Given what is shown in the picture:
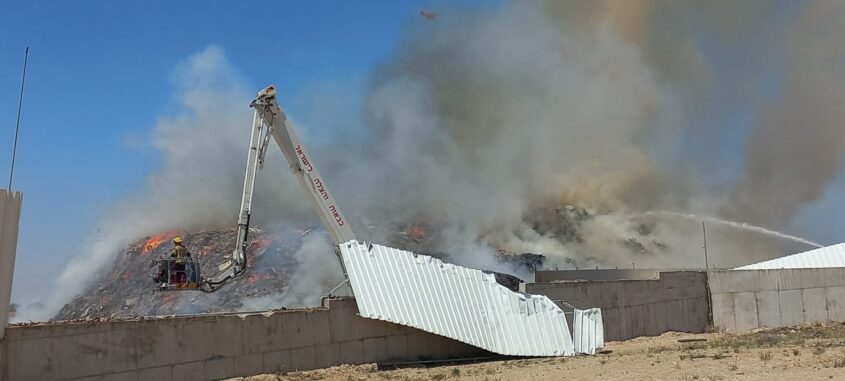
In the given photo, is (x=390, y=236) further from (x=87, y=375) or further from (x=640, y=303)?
(x=87, y=375)

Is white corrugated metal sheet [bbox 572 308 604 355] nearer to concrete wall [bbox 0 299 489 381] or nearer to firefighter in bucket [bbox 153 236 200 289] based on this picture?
concrete wall [bbox 0 299 489 381]

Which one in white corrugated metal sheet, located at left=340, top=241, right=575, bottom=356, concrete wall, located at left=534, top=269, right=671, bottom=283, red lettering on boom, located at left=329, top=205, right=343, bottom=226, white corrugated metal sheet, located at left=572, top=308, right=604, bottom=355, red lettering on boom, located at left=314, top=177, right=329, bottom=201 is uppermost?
red lettering on boom, located at left=314, top=177, right=329, bottom=201

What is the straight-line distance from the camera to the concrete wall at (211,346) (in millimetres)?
12477

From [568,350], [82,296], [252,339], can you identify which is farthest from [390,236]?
[252,339]

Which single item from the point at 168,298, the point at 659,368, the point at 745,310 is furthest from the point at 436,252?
the point at 659,368

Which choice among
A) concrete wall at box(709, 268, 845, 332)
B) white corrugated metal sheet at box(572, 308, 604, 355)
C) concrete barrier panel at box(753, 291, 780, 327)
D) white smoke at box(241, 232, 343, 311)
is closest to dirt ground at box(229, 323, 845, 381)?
white corrugated metal sheet at box(572, 308, 604, 355)

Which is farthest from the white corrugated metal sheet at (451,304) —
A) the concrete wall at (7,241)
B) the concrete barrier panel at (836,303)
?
the concrete barrier panel at (836,303)

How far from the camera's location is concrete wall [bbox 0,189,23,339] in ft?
38.5

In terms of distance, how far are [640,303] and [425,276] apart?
9460mm

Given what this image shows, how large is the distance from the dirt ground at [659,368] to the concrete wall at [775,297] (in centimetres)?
849

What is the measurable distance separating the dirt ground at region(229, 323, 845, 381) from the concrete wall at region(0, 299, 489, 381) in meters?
0.42

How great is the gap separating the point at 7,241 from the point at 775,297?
84.2 feet

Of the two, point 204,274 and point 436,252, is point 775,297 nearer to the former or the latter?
point 436,252

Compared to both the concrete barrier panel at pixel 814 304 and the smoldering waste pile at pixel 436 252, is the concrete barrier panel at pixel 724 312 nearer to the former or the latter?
the concrete barrier panel at pixel 814 304
